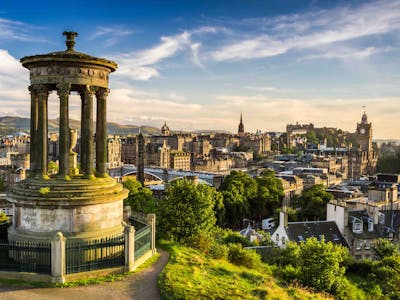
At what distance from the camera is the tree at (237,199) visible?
6859 centimetres

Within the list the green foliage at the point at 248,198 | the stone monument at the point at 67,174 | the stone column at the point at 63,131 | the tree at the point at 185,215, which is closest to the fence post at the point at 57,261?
the stone monument at the point at 67,174

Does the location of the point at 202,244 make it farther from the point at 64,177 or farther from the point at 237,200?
the point at 237,200

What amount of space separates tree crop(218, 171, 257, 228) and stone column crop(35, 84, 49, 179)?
49028mm

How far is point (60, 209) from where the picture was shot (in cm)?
1577

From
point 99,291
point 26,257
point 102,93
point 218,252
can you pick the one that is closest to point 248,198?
point 218,252

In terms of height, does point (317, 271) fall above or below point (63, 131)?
below

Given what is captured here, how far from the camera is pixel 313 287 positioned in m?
21.8

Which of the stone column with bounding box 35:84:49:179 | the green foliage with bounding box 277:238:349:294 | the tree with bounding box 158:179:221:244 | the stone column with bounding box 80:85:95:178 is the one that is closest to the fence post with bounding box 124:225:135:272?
the stone column with bounding box 80:85:95:178

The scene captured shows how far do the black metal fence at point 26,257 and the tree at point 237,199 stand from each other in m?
50.2

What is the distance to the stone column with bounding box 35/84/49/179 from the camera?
1711 cm

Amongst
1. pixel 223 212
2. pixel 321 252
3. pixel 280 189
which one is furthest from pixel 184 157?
pixel 321 252

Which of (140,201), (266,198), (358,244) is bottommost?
(358,244)

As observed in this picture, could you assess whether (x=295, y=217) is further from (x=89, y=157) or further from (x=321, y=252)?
(x=89, y=157)

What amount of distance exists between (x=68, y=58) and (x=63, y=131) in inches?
114
